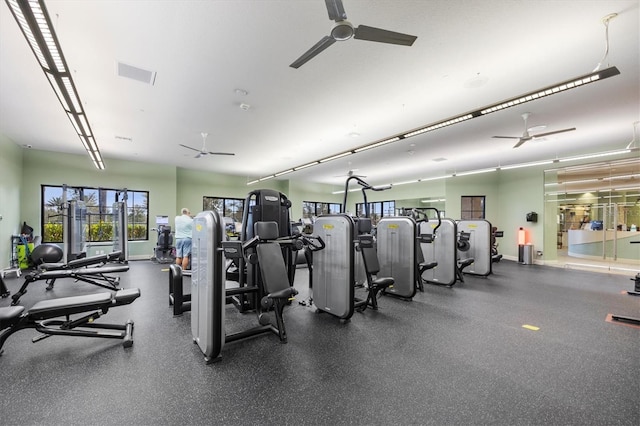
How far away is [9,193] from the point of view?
6.94m

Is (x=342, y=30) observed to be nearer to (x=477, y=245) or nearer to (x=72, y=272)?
(x=72, y=272)

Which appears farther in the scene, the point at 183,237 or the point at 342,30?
the point at 183,237

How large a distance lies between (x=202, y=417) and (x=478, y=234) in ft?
23.6

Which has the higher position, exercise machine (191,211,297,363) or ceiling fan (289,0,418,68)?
ceiling fan (289,0,418,68)

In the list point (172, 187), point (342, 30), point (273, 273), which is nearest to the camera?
point (342, 30)

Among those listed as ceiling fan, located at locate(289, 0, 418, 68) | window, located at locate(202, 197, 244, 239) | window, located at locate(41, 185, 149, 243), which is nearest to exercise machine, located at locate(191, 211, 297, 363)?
ceiling fan, located at locate(289, 0, 418, 68)

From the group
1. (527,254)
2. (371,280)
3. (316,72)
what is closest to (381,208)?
(527,254)

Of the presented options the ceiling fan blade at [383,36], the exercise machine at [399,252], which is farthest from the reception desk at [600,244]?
the ceiling fan blade at [383,36]

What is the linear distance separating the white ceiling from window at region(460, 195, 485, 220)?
4.17m

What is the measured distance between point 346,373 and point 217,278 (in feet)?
4.73

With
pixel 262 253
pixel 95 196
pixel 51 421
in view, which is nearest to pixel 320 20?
pixel 262 253

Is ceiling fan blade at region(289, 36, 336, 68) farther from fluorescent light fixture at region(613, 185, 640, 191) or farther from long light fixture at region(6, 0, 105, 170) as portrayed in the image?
fluorescent light fixture at region(613, 185, 640, 191)

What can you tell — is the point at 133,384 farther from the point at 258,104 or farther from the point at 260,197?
the point at 258,104

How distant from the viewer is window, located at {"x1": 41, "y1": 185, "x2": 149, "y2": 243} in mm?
8312
